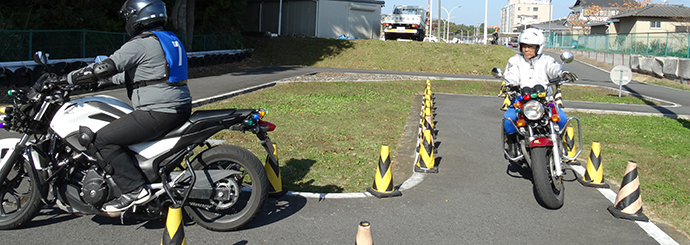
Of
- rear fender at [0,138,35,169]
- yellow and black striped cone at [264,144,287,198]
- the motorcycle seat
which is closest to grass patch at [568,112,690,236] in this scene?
yellow and black striped cone at [264,144,287,198]

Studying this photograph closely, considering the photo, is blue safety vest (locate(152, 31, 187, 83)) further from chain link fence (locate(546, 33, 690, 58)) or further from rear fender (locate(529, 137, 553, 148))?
chain link fence (locate(546, 33, 690, 58))

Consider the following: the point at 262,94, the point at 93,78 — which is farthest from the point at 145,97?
the point at 262,94

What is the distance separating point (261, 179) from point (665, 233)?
12.1 ft

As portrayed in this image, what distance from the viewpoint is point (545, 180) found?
572cm

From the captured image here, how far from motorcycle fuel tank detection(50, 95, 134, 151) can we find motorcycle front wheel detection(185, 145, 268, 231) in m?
0.78

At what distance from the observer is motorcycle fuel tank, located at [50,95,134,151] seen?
4473 millimetres

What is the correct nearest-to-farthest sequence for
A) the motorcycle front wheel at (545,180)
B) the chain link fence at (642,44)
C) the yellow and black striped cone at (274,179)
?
1. the motorcycle front wheel at (545,180)
2. the yellow and black striped cone at (274,179)
3. the chain link fence at (642,44)

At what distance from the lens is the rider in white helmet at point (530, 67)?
6809 mm

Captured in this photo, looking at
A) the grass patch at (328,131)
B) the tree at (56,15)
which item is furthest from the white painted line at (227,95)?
the tree at (56,15)

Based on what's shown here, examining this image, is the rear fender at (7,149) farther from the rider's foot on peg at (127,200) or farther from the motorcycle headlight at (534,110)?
the motorcycle headlight at (534,110)

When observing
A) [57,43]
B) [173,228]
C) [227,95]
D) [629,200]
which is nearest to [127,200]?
[173,228]

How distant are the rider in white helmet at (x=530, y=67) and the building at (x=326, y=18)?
37.5 meters

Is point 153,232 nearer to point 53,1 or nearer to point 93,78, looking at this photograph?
point 93,78

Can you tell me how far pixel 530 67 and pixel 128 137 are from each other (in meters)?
4.76
